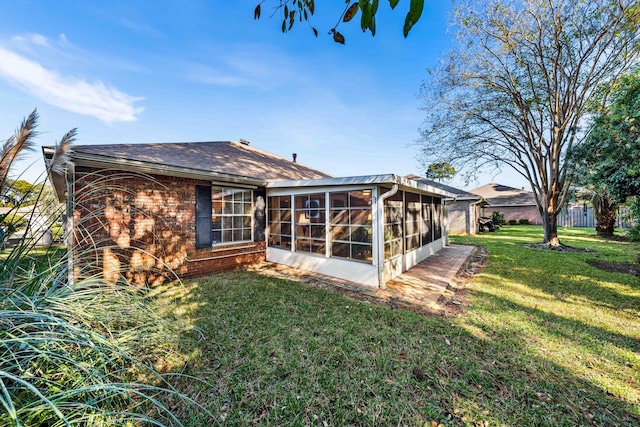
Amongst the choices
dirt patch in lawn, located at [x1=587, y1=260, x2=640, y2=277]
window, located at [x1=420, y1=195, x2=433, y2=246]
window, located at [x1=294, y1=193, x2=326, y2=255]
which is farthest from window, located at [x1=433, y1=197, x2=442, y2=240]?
window, located at [x1=294, y1=193, x2=326, y2=255]

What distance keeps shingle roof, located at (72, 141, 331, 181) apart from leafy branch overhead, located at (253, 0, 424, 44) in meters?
4.39

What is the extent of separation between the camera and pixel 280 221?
24.8 ft

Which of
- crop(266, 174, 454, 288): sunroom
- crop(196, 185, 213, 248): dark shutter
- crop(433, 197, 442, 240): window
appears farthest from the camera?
crop(433, 197, 442, 240): window

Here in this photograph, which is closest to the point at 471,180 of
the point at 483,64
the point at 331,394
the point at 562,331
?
the point at 483,64

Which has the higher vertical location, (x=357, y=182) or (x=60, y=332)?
(x=357, y=182)

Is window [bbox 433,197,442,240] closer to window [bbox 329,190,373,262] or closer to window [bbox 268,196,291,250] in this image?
window [bbox 329,190,373,262]

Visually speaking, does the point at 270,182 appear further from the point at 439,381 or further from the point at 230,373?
the point at 439,381

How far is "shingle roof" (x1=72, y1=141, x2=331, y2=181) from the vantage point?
563 centimetres

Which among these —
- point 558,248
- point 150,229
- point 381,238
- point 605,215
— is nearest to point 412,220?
point 381,238

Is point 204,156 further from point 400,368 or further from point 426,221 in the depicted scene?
point 426,221

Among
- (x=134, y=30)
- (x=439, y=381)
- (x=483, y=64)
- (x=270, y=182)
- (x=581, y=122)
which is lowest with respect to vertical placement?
(x=439, y=381)

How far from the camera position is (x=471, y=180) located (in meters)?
12.1

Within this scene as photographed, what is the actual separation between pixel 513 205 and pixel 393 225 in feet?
88.3

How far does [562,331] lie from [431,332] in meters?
1.99
